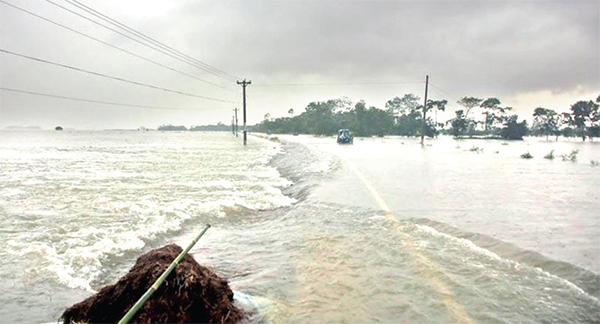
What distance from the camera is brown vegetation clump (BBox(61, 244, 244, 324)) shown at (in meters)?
3.41

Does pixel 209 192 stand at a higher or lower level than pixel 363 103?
lower

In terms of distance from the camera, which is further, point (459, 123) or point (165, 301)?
point (459, 123)

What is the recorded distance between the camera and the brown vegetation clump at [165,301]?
341 cm

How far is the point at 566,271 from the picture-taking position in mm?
5176

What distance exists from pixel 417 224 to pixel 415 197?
3260 millimetres

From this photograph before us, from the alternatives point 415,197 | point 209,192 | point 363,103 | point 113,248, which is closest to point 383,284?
point 113,248

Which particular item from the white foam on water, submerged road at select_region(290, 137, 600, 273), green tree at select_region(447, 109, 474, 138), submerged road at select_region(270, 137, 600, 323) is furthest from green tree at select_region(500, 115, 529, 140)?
the white foam on water

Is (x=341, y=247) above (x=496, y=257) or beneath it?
beneath

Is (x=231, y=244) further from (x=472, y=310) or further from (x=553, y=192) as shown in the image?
(x=553, y=192)

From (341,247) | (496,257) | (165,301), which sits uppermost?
(165,301)

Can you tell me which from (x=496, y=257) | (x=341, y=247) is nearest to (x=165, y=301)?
(x=341, y=247)

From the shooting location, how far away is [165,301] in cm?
345

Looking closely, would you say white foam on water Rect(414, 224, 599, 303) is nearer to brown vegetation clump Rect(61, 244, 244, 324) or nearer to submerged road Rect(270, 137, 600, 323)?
submerged road Rect(270, 137, 600, 323)

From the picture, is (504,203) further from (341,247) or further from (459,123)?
(459,123)
